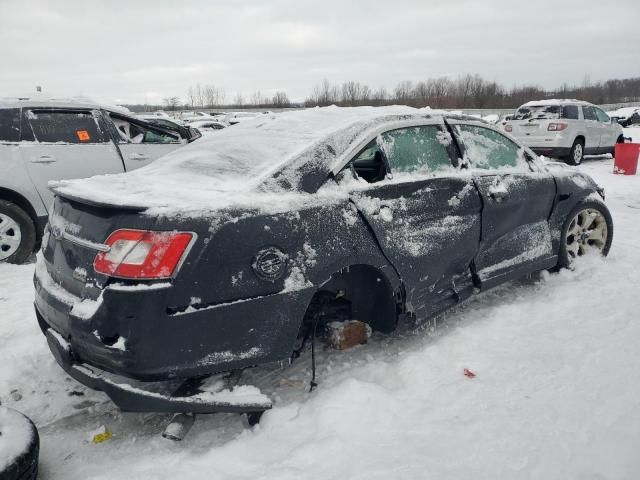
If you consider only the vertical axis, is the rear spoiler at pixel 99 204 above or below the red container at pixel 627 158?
above

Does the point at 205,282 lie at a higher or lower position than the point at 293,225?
lower

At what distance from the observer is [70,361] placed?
8.23 feet

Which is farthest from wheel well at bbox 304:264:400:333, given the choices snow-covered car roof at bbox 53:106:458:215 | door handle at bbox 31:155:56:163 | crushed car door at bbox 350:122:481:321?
door handle at bbox 31:155:56:163

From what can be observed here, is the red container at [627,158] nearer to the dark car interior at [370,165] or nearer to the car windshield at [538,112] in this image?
the car windshield at [538,112]

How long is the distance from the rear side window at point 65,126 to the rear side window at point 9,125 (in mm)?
132

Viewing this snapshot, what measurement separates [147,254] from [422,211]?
179 centimetres

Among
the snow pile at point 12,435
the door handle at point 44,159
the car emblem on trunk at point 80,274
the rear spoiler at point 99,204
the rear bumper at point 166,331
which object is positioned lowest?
the snow pile at point 12,435

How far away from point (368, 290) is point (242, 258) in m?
1.03

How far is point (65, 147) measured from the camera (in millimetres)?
5703

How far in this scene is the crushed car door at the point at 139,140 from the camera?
6.13 meters

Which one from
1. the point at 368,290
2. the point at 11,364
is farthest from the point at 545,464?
the point at 11,364

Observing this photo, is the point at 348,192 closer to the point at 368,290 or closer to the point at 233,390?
the point at 368,290

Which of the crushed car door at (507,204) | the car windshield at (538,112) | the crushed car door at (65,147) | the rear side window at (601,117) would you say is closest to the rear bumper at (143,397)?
the crushed car door at (507,204)

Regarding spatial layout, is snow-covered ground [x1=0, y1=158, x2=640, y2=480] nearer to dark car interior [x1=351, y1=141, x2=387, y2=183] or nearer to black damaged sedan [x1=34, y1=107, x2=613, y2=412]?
black damaged sedan [x1=34, y1=107, x2=613, y2=412]
